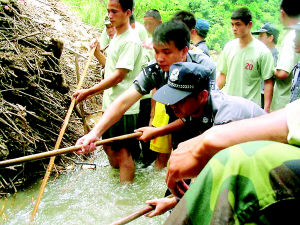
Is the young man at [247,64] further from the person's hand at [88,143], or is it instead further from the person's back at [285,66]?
the person's hand at [88,143]

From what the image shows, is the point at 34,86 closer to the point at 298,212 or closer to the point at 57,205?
the point at 57,205

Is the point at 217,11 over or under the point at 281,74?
over

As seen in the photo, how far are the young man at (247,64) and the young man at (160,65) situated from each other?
4.17ft

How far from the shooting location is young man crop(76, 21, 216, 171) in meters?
2.63

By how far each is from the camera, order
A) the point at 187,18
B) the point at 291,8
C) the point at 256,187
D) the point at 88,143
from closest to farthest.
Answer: the point at 256,187 < the point at 291,8 < the point at 88,143 < the point at 187,18

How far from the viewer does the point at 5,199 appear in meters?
3.36

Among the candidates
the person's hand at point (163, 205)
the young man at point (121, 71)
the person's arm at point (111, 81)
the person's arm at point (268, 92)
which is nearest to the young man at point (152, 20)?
the young man at point (121, 71)

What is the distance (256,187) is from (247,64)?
3.47 m

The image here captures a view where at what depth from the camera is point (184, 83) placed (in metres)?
1.80

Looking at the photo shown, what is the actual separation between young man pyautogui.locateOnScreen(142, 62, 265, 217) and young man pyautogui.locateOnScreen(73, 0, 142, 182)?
1.54m

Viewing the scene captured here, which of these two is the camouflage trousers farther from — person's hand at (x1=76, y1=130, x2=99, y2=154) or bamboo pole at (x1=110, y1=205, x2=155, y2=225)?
person's hand at (x1=76, y1=130, x2=99, y2=154)

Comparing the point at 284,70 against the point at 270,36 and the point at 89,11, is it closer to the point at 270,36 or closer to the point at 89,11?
the point at 270,36

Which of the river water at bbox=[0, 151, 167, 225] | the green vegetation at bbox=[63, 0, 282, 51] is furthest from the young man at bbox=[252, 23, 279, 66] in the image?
the green vegetation at bbox=[63, 0, 282, 51]

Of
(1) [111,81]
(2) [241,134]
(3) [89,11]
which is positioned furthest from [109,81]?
(3) [89,11]
